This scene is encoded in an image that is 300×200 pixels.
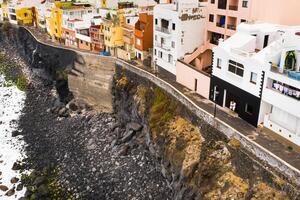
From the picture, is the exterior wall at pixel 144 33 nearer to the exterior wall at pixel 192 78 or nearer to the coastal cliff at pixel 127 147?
the coastal cliff at pixel 127 147

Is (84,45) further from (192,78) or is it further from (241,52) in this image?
(241,52)

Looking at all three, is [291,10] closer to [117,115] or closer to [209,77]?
[209,77]

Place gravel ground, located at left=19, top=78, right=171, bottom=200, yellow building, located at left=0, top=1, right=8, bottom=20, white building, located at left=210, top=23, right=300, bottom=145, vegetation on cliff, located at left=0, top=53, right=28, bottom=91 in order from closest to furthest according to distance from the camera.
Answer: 1. white building, located at left=210, top=23, right=300, bottom=145
2. gravel ground, located at left=19, top=78, right=171, bottom=200
3. vegetation on cliff, located at left=0, top=53, right=28, bottom=91
4. yellow building, located at left=0, top=1, right=8, bottom=20

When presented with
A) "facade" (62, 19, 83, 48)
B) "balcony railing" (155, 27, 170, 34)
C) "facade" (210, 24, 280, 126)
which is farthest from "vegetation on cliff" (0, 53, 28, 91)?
"facade" (210, 24, 280, 126)

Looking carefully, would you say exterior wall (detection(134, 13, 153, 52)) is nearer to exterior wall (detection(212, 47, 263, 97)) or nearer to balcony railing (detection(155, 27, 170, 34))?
balcony railing (detection(155, 27, 170, 34))

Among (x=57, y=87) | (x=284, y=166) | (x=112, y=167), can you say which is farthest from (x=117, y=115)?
(x=284, y=166)

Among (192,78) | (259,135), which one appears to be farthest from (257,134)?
(192,78)

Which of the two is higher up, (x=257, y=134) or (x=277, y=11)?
(x=277, y=11)
